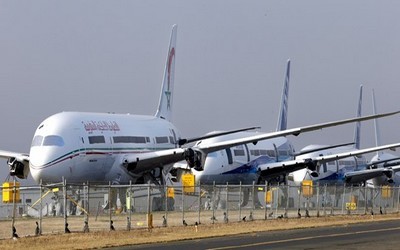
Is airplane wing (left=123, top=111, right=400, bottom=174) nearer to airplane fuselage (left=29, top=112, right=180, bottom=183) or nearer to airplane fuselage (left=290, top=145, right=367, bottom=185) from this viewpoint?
airplane fuselage (left=29, top=112, right=180, bottom=183)

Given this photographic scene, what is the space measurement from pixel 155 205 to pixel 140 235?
52.5 feet

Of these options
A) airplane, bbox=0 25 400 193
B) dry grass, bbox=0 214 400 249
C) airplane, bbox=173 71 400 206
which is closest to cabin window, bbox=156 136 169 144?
airplane, bbox=0 25 400 193

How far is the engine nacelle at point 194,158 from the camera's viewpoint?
166 feet

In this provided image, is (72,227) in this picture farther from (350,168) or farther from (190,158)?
(350,168)

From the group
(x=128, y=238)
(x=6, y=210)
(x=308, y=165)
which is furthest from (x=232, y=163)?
(x=128, y=238)

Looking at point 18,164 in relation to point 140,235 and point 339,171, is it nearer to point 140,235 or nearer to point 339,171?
point 140,235

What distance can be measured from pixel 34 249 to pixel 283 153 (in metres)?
45.9

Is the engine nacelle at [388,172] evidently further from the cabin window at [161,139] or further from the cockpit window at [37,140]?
the cockpit window at [37,140]

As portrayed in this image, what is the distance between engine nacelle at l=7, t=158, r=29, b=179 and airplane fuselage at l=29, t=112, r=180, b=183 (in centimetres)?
539

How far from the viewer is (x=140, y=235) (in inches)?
1214

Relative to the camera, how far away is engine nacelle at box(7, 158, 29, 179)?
172 feet

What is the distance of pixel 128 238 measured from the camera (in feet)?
96.7

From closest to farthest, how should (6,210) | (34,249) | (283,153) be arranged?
(34,249)
(6,210)
(283,153)

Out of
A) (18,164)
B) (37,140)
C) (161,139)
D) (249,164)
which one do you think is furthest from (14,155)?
(249,164)
